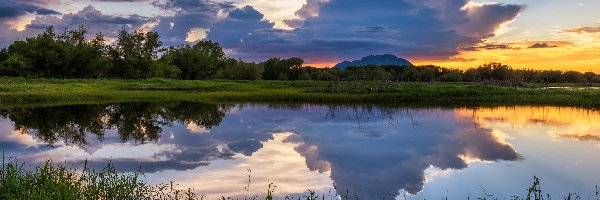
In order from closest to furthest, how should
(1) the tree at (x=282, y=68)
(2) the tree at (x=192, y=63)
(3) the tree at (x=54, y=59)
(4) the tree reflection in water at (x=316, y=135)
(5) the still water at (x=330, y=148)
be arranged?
(5) the still water at (x=330, y=148), (4) the tree reflection in water at (x=316, y=135), (3) the tree at (x=54, y=59), (2) the tree at (x=192, y=63), (1) the tree at (x=282, y=68)

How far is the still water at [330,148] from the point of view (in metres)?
13.9

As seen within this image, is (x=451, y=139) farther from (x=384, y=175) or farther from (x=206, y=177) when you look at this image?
(x=206, y=177)

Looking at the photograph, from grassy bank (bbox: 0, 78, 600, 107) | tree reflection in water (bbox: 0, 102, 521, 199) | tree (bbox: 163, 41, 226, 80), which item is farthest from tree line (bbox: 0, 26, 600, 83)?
tree reflection in water (bbox: 0, 102, 521, 199)

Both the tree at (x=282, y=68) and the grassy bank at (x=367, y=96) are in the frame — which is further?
the tree at (x=282, y=68)

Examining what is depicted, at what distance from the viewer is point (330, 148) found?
65.7 feet

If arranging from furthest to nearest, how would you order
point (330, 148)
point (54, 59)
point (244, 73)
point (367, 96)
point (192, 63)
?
point (244, 73) < point (192, 63) < point (54, 59) < point (367, 96) < point (330, 148)

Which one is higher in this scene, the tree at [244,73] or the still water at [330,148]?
the tree at [244,73]

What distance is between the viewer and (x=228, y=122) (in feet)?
95.3

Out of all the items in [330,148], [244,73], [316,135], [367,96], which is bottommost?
[330,148]

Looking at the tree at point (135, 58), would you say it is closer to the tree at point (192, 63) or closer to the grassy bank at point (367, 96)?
the tree at point (192, 63)

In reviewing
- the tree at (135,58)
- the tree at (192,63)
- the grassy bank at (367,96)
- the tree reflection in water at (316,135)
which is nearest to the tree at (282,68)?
the tree at (192,63)

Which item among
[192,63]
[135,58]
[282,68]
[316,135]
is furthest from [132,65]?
[316,135]

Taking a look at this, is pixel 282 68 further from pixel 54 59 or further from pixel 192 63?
pixel 54 59

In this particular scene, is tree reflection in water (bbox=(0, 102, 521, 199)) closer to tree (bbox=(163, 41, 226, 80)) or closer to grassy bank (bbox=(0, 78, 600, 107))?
grassy bank (bbox=(0, 78, 600, 107))
